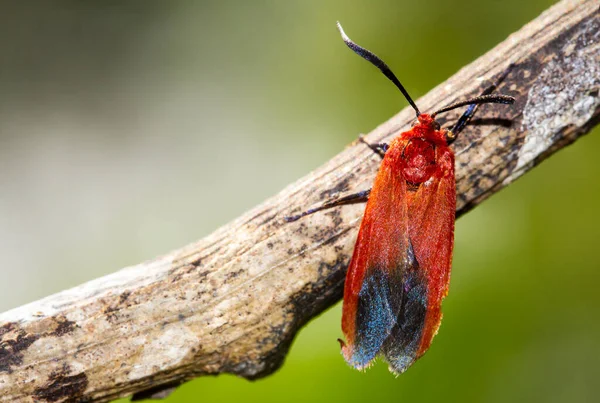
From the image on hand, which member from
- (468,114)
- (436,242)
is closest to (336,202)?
(436,242)

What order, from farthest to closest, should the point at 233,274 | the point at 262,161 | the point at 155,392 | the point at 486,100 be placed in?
the point at 262,161
the point at 155,392
the point at 233,274
the point at 486,100

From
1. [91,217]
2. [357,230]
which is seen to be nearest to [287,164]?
[91,217]

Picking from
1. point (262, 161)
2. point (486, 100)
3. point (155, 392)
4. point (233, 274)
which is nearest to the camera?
point (486, 100)

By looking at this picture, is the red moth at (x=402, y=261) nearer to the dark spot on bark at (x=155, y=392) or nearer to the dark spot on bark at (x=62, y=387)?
the dark spot on bark at (x=155, y=392)

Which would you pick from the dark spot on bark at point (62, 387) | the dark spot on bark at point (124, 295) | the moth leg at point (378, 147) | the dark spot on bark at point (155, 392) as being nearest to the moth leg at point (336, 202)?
the moth leg at point (378, 147)

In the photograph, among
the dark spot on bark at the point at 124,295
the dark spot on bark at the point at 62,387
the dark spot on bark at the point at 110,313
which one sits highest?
the dark spot on bark at the point at 124,295

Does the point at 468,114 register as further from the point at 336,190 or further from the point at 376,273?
the point at 376,273

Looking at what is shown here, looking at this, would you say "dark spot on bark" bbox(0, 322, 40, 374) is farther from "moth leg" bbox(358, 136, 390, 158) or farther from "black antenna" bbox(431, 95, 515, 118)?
"black antenna" bbox(431, 95, 515, 118)
